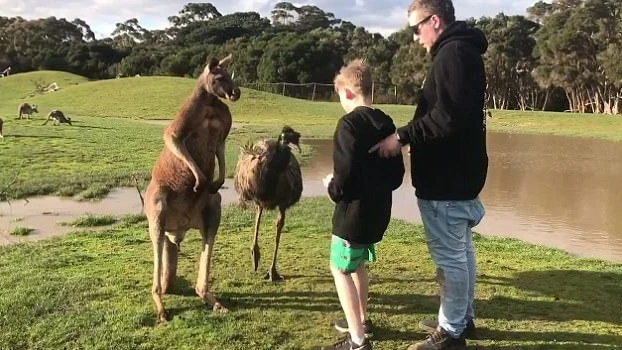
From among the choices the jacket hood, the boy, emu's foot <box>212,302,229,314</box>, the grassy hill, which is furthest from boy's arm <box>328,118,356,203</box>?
the grassy hill

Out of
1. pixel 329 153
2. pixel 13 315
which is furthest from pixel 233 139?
pixel 13 315

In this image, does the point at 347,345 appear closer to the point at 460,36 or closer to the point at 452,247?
the point at 452,247

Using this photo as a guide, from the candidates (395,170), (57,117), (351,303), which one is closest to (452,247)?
(395,170)

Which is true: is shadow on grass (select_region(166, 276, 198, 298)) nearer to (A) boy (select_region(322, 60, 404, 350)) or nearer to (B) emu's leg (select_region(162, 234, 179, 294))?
(B) emu's leg (select_region(162, 234, 179, 294))

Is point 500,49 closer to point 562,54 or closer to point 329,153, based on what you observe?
point 562,54

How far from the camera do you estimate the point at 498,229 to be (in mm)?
9617

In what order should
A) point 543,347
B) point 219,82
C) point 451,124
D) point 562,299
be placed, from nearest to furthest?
point 451,124 < point 543,347 < point 219,82 < point 562,299

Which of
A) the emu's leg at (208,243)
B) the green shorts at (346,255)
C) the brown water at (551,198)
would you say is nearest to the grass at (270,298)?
the emu's leg at (208,243)

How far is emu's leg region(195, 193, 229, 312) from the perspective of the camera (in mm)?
5125

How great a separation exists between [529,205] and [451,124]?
8397 mm

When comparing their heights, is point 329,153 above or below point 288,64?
below

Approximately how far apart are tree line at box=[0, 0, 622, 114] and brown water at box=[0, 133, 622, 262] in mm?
25597

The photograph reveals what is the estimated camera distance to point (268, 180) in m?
6.18

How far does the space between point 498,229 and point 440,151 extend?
235 inches
